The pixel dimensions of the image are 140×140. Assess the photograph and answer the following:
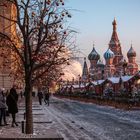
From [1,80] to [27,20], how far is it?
44.2 meters

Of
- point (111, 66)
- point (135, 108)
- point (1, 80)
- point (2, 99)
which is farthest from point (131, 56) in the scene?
point (2, 99)

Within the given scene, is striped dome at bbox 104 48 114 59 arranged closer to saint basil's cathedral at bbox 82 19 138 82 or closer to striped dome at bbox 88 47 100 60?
saint basil's cathedral at bbox 82 19 138 82

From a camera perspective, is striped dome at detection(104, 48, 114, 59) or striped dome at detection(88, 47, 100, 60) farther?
striped dome at detection(88, 47, 100, 60)

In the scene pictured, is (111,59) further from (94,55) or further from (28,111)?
(28,111)

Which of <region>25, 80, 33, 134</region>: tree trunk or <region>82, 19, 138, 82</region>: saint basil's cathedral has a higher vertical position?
<region>82, 19, 138, 82</region>: saint basil's cathedral

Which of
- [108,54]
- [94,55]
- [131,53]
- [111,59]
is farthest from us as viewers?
[94,55]

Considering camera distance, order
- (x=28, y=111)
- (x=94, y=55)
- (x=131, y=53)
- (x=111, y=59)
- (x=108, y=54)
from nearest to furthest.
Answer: (x=28, y=111)
(x=131, y=53)
(x=108, y=54)
(x=111, y=59)
(x=94, y=55)

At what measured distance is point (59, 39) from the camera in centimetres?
1788

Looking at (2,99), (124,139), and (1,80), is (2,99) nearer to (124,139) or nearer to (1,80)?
(124,139)

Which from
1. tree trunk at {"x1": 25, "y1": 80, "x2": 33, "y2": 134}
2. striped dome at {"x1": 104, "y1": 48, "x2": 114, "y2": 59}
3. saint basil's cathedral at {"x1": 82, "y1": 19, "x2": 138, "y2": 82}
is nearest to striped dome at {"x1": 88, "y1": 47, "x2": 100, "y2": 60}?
saint basil's cathedral at {"x1": 82, "y1": 19, "x2": 138, "y2": 82}

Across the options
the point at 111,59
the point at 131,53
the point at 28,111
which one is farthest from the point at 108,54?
the point at 28,111

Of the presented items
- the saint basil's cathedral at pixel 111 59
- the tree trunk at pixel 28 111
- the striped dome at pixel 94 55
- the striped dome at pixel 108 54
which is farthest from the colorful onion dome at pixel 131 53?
the tree trunk at pixel 28 111

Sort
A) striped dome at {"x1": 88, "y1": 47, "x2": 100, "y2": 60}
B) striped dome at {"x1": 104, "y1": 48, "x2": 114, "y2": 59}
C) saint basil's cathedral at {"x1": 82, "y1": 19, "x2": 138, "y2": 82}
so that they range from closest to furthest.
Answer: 1. saint basil's cathedral at {"x1": 82, "y1": 19, "x2": 138, "y2": 82}
2. striped dome at {"x1": 104, "y1": 48, "x2": 114, "y2": 59}
3. striped dome at {"x1": 88, "y1": 47, "x2": 100, "y2": 60}

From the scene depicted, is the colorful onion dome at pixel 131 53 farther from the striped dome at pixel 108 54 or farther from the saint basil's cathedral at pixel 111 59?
the striped dome at pixel 108 54
